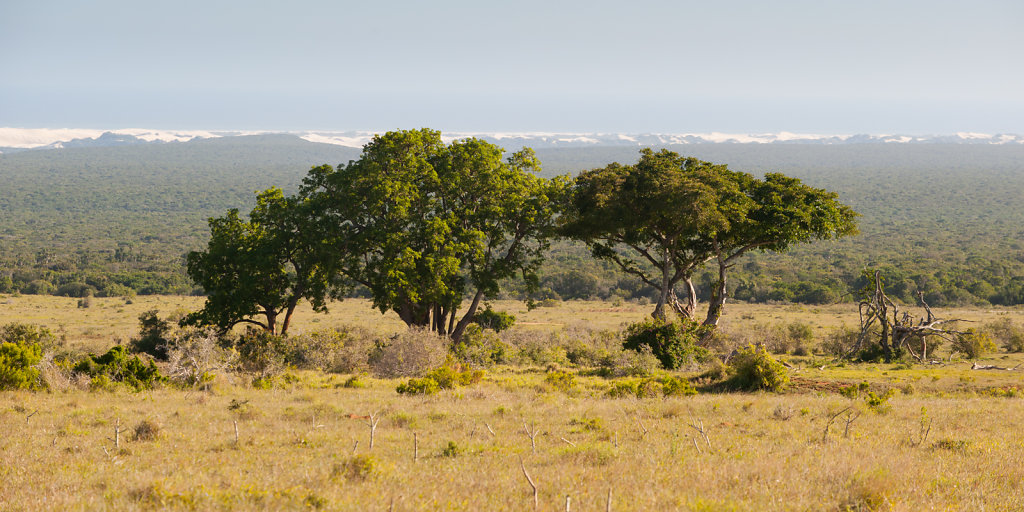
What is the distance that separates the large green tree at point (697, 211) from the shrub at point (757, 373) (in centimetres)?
519

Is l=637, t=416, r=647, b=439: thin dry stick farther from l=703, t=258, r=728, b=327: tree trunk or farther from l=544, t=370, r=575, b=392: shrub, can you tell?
l=703, t=258, r=728, b=327: tree trunk

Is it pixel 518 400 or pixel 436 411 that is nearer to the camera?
pixel 436 411

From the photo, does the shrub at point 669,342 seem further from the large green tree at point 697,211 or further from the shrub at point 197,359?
the shrub at point 197,359

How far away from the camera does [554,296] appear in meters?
74.0

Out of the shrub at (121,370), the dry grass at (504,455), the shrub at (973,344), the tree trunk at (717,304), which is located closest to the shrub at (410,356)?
the dry grass at (504,455)

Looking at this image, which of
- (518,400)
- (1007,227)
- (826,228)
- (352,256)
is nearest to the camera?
(518,400)

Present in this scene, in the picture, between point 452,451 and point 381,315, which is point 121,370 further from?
point 381,315

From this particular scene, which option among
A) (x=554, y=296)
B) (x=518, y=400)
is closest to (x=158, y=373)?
(x=518, y=400)

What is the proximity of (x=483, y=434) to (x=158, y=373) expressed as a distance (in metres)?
11.1

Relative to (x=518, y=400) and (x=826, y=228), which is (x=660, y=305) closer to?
(x=826, y=228)

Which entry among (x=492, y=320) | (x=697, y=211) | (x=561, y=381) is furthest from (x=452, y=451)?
(x=492, y=320)

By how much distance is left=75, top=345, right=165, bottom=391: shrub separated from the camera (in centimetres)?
1692

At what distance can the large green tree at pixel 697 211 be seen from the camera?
21.6 meters

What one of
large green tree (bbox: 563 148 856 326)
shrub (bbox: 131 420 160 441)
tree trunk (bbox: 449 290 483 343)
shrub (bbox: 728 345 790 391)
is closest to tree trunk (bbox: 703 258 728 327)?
large green tree (bbox: 563 148 856 326)
